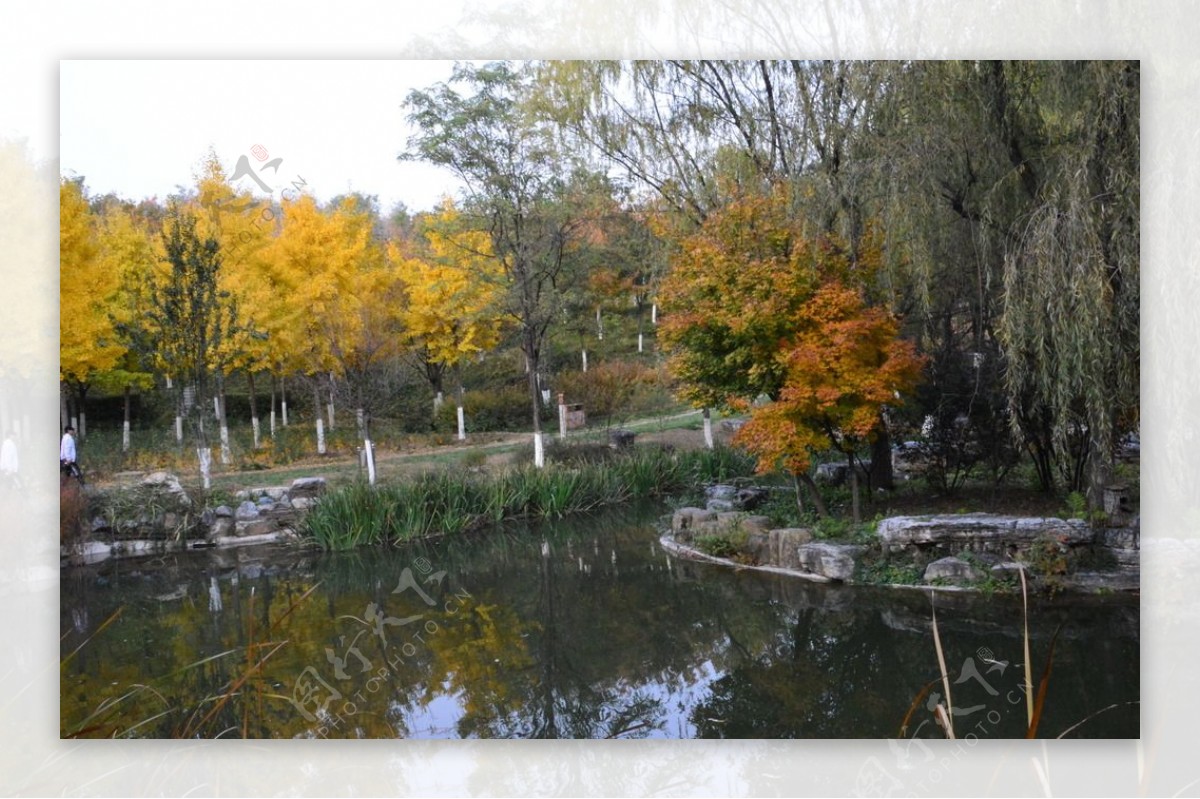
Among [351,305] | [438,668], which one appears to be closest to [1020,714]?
[438,668]

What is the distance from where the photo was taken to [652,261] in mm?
4281

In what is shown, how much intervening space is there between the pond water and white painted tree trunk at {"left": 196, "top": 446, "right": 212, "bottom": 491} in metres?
0.31

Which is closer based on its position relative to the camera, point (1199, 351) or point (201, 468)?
point (1199, 351)

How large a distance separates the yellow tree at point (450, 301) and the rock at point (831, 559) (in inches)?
66.6

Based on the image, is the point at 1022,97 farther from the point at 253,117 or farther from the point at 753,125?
the point at 253,117

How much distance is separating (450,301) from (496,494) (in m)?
0.92

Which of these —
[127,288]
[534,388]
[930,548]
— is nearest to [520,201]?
[534,388]

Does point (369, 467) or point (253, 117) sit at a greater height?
point (253, 117)

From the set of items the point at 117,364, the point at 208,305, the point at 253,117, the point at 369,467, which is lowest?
the point at 369,467

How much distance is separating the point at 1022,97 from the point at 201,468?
383cm

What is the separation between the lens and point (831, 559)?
169 inches

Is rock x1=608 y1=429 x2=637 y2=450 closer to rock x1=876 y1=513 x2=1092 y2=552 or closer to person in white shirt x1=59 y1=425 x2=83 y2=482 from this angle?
rock x1=876 y1=513 x2=1092 y2=552

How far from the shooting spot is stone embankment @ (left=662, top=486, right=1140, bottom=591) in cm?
400

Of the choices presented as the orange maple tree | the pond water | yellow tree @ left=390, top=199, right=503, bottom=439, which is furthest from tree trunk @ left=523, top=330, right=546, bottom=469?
the orange maple tree
